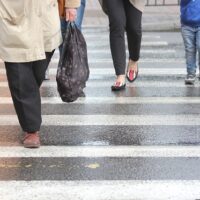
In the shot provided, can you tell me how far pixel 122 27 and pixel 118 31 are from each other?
0.07 meters

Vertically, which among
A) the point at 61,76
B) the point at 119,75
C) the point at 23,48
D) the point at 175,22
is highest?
the point at 23,48

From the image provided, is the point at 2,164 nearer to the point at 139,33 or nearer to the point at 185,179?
the point at 185,179

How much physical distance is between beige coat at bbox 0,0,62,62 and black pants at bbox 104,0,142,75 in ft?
6.94

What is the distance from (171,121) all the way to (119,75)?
1.41 meters

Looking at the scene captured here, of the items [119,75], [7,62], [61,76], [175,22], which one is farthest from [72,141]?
[175,22]

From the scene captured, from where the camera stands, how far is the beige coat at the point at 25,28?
519 centimetres

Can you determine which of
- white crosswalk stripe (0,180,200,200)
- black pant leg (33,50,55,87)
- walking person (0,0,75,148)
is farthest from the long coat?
white crosswalk stripe (0,180,200,200)

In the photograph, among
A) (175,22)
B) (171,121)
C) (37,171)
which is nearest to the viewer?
(37,171)

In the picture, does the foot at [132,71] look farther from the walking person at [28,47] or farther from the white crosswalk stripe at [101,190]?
the white crosswalk stripe at [101,190]

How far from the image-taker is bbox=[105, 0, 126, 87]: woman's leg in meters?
7.43

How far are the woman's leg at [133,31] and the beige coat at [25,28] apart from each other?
2267 millimetres

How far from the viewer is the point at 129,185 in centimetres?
475

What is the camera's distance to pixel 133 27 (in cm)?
767

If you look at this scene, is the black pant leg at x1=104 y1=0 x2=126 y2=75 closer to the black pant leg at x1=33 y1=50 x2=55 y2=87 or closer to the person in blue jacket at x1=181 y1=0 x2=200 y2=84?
the person in blue jacket at x1=181 y1=0 x2=200 y2=84
